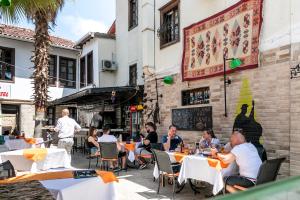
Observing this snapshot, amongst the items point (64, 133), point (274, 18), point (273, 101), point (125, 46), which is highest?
point (125, 46)

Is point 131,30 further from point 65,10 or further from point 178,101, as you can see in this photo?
point 178,101

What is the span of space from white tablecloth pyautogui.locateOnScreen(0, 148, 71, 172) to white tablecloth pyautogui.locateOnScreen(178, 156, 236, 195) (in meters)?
2.94

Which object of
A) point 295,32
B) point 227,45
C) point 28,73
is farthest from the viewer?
point 28,73

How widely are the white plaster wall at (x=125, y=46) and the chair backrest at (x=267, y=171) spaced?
9.19 meters

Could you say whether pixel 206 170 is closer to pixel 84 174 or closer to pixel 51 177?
pixel 84 174

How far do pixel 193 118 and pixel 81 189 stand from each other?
22.1 feet

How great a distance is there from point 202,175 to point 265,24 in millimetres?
3938

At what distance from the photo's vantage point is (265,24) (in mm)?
7613

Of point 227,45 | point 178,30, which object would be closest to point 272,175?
point 227,45

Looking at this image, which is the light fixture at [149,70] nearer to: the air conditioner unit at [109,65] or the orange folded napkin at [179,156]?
the air conditioner unit at [109,65]

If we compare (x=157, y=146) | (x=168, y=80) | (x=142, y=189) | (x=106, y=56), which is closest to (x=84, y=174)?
(x=142, y=189)

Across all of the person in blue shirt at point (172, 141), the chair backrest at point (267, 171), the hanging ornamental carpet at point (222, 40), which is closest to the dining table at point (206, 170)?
the chair backrest at point (267, 171)

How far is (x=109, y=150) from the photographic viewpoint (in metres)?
8.84

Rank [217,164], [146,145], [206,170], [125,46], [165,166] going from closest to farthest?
[217,164], [206,170], [165,166], [146,145], [125,46]
